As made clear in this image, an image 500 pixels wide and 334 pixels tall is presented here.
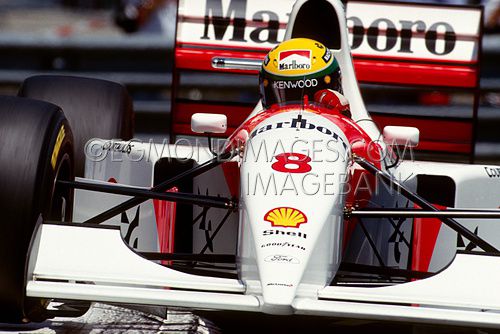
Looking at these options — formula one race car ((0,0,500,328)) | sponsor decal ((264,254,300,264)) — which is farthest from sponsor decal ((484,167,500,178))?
sponsor decal ((264,254,300,264))

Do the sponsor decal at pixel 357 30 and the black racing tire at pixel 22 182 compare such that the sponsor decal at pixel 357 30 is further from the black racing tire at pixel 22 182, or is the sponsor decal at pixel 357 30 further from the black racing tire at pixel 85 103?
the black racing tire at pixel 22 182

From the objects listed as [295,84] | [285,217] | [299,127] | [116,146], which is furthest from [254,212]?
[116,146]

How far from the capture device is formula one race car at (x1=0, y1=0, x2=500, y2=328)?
155 inches

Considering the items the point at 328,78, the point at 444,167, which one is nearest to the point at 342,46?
the point at 328,78

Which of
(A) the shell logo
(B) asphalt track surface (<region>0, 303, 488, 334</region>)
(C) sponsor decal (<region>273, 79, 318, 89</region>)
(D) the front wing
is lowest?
(B) asphalt track surface (<region>0, 303, 488, 334</region>)

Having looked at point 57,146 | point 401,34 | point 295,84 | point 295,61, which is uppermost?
point 401,34

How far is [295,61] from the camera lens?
5.12m

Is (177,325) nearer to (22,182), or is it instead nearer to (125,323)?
(125,323)

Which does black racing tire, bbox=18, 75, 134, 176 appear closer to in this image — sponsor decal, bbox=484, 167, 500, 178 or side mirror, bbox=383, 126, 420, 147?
side mirror, bbox=383, 126, 420, 147

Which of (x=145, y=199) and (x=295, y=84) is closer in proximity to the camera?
(x=145, y=199)

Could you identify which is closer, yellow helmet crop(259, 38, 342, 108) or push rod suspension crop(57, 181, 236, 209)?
push rod suspension crop(57, 181, 236, 209)

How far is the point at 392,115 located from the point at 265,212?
3.19 meters

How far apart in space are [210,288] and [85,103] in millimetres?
2329

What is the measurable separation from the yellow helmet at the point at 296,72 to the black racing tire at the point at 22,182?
3.72 feet
